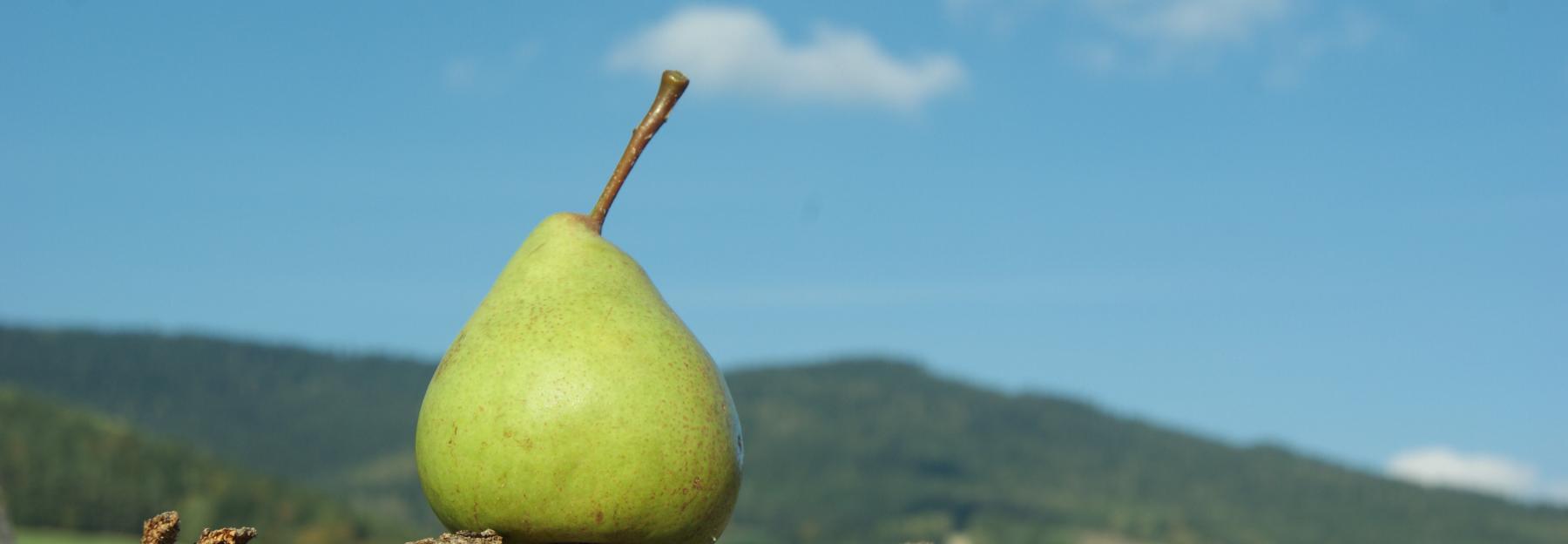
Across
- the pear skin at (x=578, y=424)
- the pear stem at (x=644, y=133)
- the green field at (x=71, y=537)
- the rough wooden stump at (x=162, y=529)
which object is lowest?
the rough wooden stump at (x=162, y=529)

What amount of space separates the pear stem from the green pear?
1.25 ft

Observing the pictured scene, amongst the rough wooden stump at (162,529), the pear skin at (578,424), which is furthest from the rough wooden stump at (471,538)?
the rough wooden stump at (162,529)

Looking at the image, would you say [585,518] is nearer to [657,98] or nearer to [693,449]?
[693,449]

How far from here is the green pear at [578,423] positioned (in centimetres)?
405

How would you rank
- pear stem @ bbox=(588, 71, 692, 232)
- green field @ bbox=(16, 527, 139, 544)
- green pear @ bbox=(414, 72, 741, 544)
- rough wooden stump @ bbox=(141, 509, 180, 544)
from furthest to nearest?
green field @ bbox=(16, 527, 139, 544) < pear stem @ bbox=(588, 71, 692, 232) < green pear @ bbox=(414, 72, 741, 544) < rough wooden stump @ bbox=(141, 509, 180, 544)

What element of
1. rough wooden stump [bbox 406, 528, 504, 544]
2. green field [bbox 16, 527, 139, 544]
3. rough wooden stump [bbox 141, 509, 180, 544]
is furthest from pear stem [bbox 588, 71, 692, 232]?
green field [bbox 16, 527, 139, 544]

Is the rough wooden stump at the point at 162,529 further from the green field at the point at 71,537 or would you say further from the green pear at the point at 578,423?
the green field at the point at 71,537

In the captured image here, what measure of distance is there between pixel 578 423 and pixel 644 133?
116 centimetres

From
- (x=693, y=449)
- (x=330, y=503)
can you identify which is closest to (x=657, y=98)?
(x=693, y=449)

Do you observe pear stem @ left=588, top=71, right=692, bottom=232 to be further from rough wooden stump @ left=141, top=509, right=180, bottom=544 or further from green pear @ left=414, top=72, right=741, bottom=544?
rough wooden stump @ left=141, top=509, right=180, bottom=544

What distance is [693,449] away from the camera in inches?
165

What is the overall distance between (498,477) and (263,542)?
3623 inches

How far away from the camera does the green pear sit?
4.05 meters

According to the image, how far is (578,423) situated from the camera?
4.03 metres
